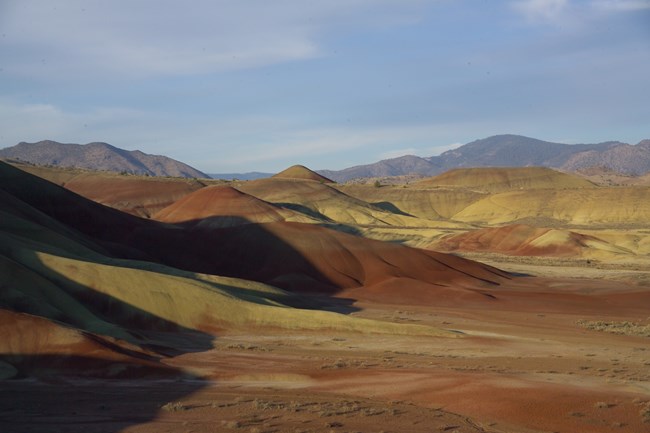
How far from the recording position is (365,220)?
13612 cm

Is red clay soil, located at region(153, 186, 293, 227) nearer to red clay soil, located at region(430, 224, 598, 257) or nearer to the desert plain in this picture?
the desert plain

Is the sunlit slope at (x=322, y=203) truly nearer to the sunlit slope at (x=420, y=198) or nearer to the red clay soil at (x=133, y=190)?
the red clay soil at (x=133, y=190)

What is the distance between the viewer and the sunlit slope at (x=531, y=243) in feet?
330

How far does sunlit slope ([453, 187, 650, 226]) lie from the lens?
148m

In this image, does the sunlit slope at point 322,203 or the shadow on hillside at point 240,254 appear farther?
the sunlit slope at point 322,203

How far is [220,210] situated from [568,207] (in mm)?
87645

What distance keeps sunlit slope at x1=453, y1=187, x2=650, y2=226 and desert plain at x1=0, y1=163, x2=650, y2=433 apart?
176 ft

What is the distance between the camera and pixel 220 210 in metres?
95.6

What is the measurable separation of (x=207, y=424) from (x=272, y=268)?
4891cm

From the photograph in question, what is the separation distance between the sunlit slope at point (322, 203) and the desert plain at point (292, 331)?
42.6 meters

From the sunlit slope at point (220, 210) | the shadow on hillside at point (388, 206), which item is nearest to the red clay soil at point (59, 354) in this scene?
the sunlit slope at point (220, 210)

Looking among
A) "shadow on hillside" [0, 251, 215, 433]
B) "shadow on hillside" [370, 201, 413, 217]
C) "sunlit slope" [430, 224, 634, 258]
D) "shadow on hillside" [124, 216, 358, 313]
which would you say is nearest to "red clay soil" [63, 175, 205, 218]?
"shadow on hillside" [370, 201, 413, 217]

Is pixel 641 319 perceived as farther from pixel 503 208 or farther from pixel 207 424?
pixel 503 208

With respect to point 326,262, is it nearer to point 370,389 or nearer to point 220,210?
point 220,210
